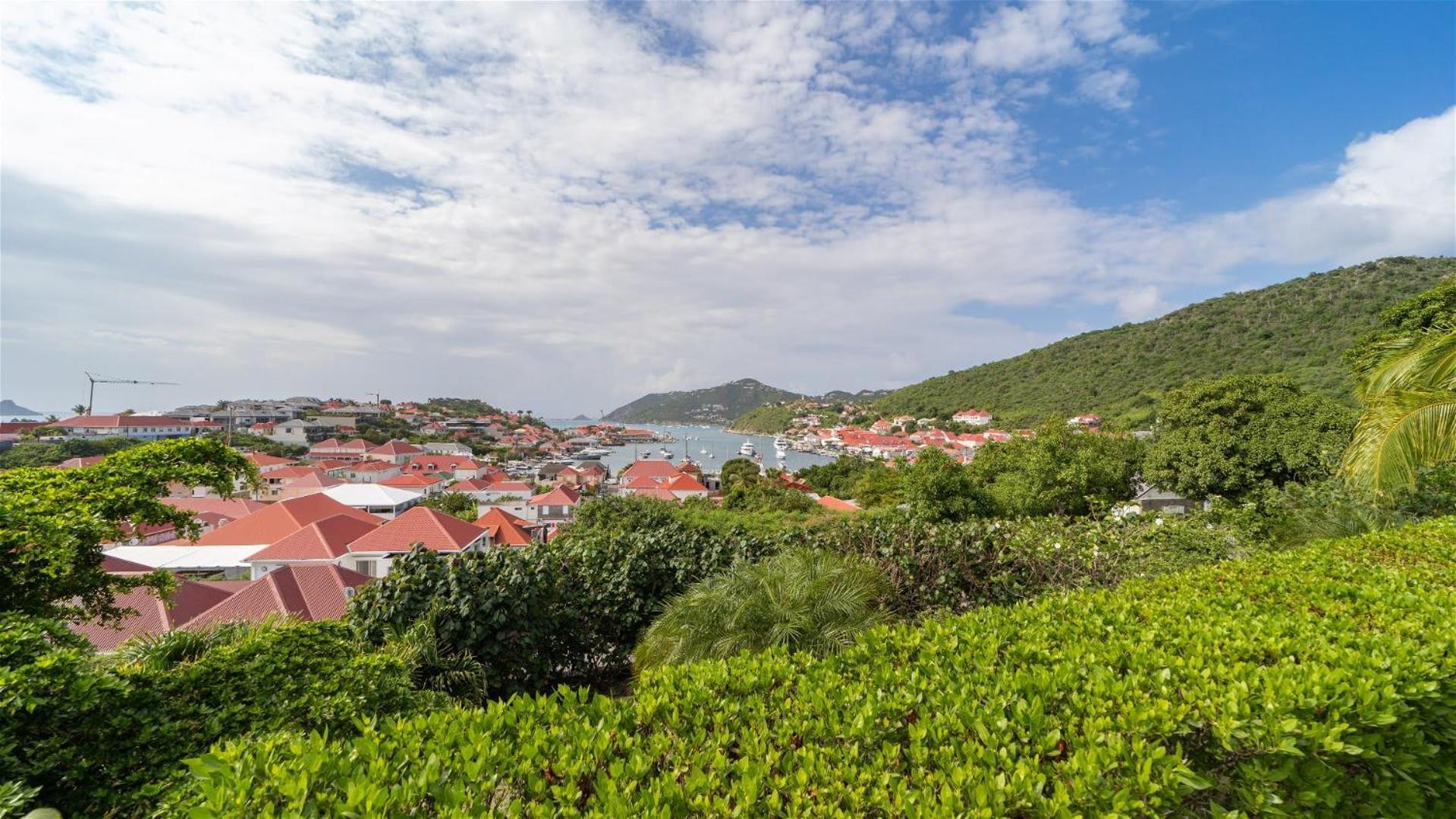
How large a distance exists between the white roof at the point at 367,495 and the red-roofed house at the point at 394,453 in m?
29.0

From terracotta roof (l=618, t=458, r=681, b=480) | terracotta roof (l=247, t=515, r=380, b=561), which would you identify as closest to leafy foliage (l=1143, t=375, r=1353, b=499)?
terracotta roof (l=247, t=515, r=380, b=561)

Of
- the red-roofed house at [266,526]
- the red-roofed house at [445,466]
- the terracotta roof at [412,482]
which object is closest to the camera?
the red-roofed house at [266,526]

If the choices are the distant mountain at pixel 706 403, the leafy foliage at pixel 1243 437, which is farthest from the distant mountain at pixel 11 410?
the leafy foliage at pixel 1243 437

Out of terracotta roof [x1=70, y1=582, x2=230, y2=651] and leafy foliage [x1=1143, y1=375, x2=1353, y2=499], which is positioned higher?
leafy foliage [x1=1143, y1=375, x2=1353, y2=499]

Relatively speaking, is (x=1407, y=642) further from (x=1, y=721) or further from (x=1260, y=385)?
(x=1260, y=385)

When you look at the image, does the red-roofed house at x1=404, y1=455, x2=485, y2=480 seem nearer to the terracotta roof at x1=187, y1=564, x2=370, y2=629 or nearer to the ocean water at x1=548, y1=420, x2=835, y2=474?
the ocean water at x1=548, y1=420, x2=835, y2=474

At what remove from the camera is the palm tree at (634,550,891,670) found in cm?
369

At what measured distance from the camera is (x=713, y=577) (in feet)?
17.2

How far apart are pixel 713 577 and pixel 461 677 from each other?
81.1 inches

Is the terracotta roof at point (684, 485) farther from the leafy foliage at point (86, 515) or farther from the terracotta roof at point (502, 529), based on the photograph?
the leafy foliage at point (86, 515)

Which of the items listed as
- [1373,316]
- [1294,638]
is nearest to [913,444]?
[1373,316]

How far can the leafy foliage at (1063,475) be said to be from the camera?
15414 mm

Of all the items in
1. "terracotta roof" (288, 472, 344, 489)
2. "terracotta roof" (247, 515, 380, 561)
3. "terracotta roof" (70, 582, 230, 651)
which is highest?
"terracotta roof" (70, 582, 230, 651)

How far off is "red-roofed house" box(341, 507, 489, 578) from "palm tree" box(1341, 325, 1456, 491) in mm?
15578
